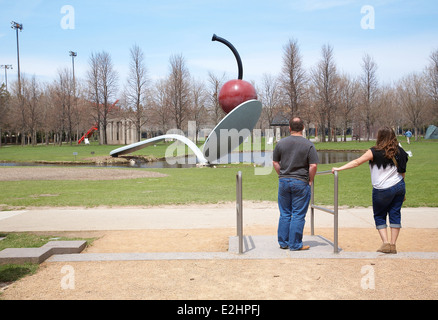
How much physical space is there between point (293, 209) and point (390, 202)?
1.28 metres

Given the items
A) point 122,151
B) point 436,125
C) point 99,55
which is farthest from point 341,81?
point 122,151

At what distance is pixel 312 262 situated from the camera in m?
4.92

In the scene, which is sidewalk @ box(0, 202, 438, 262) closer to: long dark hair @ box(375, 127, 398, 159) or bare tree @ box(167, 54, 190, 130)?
long dark hair @ box(375, 127, 398, 159)

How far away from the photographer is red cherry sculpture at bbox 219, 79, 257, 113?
1978cm

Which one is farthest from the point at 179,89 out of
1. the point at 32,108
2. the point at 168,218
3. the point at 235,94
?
the point at 168,218

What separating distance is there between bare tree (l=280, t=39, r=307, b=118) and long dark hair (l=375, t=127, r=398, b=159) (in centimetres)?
5079

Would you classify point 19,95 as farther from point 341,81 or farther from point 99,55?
point 341,81

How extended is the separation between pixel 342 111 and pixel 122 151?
46404 millimetres

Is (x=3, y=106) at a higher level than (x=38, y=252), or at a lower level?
higher

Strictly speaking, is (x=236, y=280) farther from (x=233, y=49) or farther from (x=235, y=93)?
(x=233, y=49)

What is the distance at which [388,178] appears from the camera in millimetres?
5191

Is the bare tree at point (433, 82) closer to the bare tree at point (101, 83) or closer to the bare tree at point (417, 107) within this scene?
the bare tree at point (417, 107)

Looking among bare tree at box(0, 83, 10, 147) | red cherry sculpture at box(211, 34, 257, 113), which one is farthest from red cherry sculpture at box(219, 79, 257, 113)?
bare tree at box(0, 83, 10, 147)
